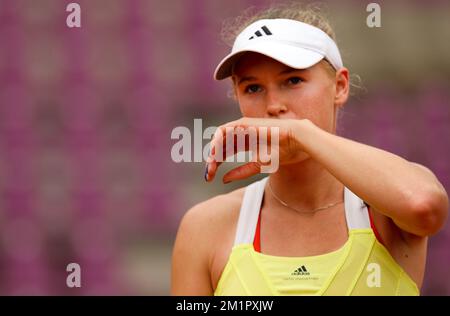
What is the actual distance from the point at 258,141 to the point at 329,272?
1.20 feet

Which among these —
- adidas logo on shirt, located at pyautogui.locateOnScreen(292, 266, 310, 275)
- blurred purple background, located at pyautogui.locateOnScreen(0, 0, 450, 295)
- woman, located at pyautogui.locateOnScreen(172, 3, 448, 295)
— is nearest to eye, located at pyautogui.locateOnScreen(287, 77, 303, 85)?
woman, located at pyautogui.locateOnScreen(172, 3, 448, 295)

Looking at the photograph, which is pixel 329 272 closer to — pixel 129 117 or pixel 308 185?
pixel 308 185

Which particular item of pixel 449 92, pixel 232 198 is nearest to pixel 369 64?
pixel 449 92

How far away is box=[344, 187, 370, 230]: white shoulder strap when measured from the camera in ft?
6.34

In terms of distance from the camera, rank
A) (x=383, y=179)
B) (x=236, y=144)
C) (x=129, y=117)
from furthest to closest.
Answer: (x=129, y=117) < (x=236, y=144) < (x=383, y=179)

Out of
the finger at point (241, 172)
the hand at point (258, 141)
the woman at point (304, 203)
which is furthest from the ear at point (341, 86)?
→ the finger at point (241, 172)

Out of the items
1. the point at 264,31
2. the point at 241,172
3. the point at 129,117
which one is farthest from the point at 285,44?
the point at 129,117

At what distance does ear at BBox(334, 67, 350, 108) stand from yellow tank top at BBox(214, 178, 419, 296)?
1.03ft

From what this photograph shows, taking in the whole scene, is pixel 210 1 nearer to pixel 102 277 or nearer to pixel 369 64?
pixel 369 64

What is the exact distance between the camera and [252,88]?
6.49 feet

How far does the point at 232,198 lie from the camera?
2.12 meters

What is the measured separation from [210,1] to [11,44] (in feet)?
4.53

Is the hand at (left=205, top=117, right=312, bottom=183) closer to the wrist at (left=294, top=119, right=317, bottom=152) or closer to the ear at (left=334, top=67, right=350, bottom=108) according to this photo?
the wrist at (left=294, top=119, right=317, bottom=152)

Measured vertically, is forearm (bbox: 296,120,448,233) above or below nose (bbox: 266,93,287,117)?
below
